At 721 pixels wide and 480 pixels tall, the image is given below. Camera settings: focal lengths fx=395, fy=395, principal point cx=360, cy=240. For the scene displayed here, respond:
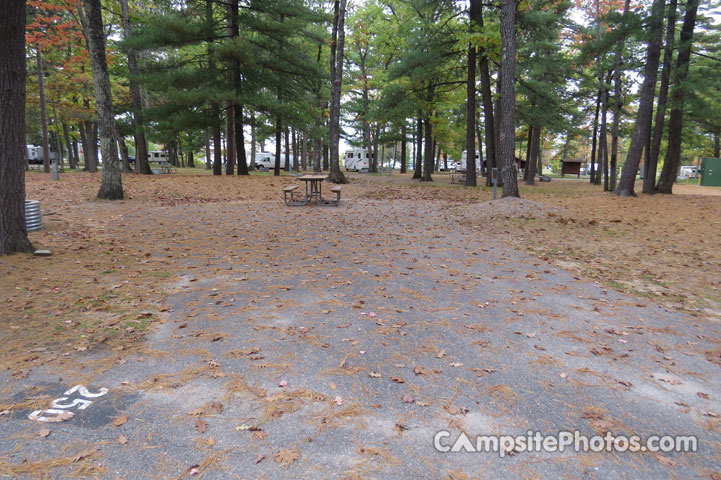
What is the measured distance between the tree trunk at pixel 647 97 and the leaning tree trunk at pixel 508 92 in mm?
5536

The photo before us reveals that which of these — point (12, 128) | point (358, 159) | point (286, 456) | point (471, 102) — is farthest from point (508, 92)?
point (358, 159)

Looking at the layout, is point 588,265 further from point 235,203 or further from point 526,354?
point 235,203

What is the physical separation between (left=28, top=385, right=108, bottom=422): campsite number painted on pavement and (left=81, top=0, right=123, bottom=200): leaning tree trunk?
32.8ft

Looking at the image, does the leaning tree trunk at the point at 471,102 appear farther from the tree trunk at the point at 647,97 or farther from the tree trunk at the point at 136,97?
the tree trunk at the point at 136,97

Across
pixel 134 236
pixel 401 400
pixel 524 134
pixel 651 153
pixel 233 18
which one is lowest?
pixel 401 400

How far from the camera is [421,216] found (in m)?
11.4

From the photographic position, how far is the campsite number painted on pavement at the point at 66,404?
2.58m

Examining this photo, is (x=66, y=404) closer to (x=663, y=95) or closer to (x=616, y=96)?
(x=663, y=95)

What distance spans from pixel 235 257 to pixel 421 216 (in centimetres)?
626

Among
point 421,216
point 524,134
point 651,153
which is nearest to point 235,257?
point 421,216

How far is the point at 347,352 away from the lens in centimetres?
353

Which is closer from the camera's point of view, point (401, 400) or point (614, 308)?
point (401, 400)

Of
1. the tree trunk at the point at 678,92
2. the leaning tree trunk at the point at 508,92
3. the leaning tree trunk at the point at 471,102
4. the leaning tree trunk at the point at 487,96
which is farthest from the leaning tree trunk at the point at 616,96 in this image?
the leaning tree trunk at the point at 508,92

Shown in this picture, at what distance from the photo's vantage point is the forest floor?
232cm
